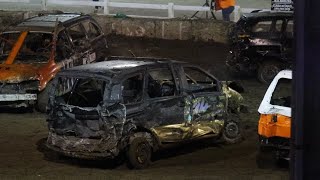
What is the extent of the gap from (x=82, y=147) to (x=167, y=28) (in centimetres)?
1131

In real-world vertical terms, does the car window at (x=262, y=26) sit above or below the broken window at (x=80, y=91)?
above

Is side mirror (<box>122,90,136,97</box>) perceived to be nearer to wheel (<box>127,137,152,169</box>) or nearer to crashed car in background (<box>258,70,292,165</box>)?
wheel (<box>127,137,152,169</box>)

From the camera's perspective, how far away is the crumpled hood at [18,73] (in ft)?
39.8

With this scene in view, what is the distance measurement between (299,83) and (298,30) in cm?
26

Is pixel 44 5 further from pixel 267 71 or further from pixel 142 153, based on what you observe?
pixel 142 153

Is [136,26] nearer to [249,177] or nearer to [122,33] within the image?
[122,33]

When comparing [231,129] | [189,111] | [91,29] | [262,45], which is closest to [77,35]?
[91,29]

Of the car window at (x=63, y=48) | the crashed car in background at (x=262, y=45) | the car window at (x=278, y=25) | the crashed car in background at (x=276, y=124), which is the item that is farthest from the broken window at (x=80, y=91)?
the car window at (x=278, y=25)

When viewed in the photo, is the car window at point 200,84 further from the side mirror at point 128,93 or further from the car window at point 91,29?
the car window at point 91,29

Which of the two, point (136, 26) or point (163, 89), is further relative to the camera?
point (136, 26)

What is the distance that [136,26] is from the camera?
19656 millimetres

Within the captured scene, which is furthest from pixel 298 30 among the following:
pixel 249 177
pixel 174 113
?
pixel 174 113

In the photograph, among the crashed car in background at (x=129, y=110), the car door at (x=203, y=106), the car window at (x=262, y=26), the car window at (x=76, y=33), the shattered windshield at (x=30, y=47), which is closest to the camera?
the crashed car in background at (x=129, y=110)

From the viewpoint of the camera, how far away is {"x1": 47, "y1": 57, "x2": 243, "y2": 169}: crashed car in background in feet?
27.5
